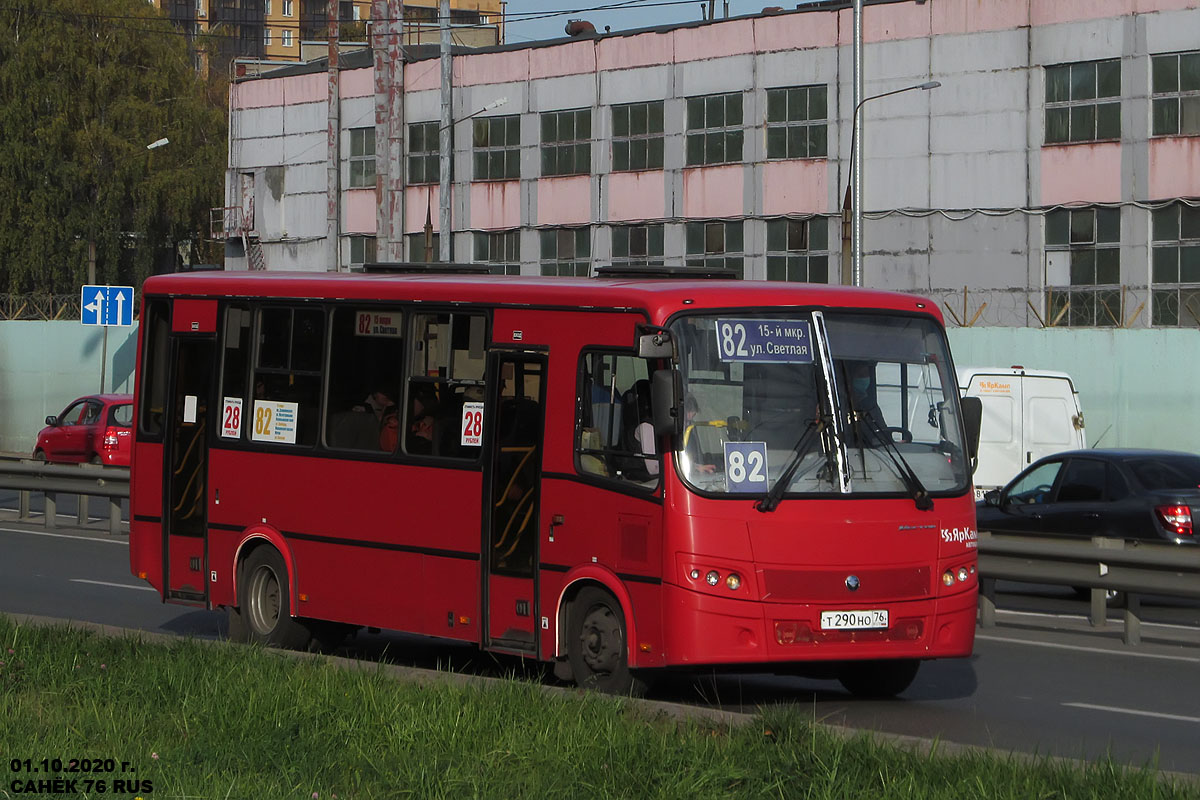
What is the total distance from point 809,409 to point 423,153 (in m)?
47.2

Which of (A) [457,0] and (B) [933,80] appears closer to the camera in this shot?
(B) [933,80]

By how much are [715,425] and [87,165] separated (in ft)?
231

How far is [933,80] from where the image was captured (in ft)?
148

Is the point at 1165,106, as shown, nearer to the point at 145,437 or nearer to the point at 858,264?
the point at 858,264

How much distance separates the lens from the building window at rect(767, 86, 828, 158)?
47469 mm

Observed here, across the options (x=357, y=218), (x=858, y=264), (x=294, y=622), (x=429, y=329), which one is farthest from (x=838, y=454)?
(x=357, y=218)

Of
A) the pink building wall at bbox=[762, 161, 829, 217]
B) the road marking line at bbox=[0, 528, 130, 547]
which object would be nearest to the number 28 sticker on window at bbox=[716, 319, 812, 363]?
the road marking line at bbox=[0, 528, 130, 547]

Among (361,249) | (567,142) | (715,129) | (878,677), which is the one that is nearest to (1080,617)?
(878,677)

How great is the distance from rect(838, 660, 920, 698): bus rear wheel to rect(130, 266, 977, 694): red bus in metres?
0.02

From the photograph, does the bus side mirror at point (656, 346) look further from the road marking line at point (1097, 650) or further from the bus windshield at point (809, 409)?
the road marking line at point (1097, 650)

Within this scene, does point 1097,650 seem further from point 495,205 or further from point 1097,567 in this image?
point 495,205

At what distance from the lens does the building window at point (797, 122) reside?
156ft

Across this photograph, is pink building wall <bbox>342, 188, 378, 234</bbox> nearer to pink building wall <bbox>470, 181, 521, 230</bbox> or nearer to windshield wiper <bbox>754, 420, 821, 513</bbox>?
pink building wall <bbox>470, 181, 521, 230</bbox>

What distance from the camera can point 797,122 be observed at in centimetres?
4794
